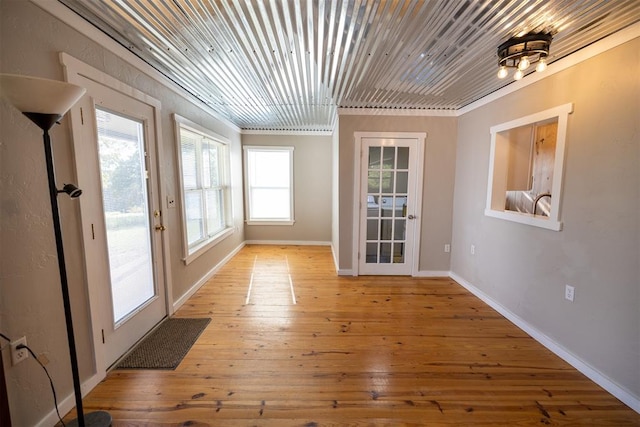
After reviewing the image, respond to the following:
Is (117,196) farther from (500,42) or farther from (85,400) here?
(500,42)

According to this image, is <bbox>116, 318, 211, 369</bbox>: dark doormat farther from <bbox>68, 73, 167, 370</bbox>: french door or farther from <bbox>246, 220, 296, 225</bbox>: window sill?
<bbox>246, 220, 296, 225</bbox>: window sill

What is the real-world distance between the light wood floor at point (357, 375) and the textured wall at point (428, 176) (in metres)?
0.93

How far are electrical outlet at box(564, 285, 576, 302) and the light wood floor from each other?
52cm

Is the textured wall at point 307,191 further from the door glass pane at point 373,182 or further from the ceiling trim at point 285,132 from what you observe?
the door glass pane at point 373,182

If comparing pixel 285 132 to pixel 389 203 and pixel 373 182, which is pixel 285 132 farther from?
pixel 389 203

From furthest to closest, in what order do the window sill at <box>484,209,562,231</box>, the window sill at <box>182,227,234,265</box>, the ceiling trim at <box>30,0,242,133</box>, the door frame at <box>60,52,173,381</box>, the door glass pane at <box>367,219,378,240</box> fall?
the door glass pane at <box>367,219,378,240</box> < the window sill at <box>182,227,234,265</box> < the window sill at <box>484,209,562,231</box> < the door frame at <box>60,52,173,381</box> < the ceiling trim at <box>30,0,242,133</box>

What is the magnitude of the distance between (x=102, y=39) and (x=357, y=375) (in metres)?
3.04

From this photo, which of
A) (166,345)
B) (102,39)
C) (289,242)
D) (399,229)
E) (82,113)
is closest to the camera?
(82,113)

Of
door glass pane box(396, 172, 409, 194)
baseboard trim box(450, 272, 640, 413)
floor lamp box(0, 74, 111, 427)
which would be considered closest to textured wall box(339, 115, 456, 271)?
door glass pane box(396, 172, 409, 194)

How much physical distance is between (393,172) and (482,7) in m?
2.32

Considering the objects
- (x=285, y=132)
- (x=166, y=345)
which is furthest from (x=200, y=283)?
(x=285, y=132)

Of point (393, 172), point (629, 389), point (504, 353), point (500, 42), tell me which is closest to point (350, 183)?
point (393, 172)

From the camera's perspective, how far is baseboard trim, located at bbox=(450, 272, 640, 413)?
1.69m

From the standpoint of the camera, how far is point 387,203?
3.80 metres
